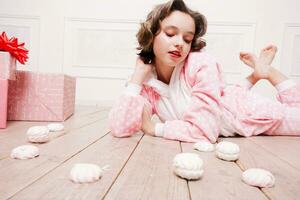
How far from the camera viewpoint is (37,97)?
1389mm

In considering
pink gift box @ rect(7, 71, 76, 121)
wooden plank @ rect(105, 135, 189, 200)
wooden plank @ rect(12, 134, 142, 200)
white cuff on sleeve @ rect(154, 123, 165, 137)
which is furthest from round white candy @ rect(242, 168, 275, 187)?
pink gift box @ rect(7, 71, 76, 121)

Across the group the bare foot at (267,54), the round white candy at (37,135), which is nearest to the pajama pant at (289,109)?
the bare foot at (267,54)

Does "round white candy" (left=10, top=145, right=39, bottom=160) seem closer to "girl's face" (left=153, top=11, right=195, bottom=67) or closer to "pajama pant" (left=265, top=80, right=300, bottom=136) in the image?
"girl's face" (left=153, top=11, right=195, bottom=67)

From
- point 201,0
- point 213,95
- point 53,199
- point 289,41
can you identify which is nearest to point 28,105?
point 213,95

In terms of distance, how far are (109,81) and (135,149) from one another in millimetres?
1793

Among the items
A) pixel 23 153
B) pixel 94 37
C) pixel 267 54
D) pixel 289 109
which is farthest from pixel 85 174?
pixel 94 37

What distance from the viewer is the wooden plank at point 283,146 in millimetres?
880

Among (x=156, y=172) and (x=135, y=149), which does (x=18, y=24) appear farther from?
(x=156, y=172)

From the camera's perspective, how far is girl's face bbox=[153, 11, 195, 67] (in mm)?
1066

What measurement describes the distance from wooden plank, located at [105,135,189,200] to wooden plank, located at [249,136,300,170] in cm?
34

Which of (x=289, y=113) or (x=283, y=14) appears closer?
(x=289, y=113)

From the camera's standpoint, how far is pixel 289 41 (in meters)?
2.45

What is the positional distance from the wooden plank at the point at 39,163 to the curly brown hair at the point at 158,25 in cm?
40

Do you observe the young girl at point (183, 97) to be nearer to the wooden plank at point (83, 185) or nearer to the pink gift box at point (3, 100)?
the wooden plank at point (83, 185)
